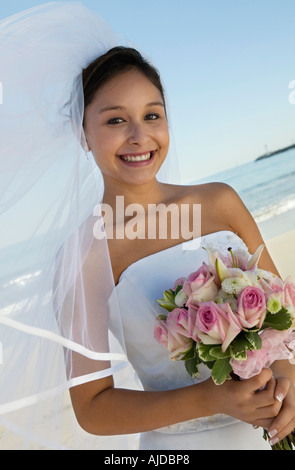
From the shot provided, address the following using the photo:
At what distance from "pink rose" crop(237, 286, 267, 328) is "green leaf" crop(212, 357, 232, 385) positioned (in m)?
0.16

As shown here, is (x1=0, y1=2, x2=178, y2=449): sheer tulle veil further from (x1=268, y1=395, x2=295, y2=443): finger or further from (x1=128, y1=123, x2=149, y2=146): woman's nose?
(x1=268, y1=395, x2=295, y2=443): finger

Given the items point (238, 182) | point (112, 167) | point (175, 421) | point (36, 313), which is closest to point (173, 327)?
point (175, 421)

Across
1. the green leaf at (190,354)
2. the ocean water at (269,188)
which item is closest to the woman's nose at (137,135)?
the green leaf at (190,354)

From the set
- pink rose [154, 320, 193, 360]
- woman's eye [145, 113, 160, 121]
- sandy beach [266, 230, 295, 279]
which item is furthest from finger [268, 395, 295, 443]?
sandy beach [266, 230, 295, 279]

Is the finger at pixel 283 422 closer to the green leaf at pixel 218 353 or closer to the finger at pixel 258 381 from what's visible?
the finger at pixel 258 381

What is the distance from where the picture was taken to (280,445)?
234cm

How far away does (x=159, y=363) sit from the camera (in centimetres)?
252

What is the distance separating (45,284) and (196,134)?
36.3m

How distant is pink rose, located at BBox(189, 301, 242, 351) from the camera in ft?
6.52

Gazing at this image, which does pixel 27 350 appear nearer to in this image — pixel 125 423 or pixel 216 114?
pixel 125 423

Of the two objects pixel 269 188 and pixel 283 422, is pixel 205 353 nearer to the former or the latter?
pixel 283 422

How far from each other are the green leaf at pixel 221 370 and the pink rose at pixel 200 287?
0.77ft

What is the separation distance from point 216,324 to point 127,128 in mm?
1026

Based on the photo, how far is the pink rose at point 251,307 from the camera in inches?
78.3
